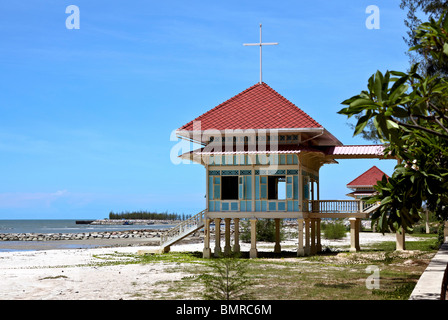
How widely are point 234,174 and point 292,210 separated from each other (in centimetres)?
326

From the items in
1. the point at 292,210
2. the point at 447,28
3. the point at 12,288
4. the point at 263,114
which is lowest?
the point at 12,288

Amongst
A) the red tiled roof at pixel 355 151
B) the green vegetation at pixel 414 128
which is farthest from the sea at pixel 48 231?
the green vegetation at pixel 414 128

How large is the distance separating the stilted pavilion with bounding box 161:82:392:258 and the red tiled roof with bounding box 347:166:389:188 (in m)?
24.5

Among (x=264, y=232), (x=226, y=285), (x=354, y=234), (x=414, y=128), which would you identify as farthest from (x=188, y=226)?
(x=414, y=128)

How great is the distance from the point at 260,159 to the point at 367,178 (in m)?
29.1

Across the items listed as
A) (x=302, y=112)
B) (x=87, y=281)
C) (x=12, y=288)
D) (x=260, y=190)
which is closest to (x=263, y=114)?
(x=302, y=112)

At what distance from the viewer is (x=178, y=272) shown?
22234mm

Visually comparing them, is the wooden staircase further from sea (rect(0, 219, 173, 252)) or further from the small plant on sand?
sea (rect(0, 219, 173, 252))

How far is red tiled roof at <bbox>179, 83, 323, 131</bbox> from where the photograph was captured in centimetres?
2992

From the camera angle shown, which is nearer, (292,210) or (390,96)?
(390,96)

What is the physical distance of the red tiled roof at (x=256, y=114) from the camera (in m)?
29.9
